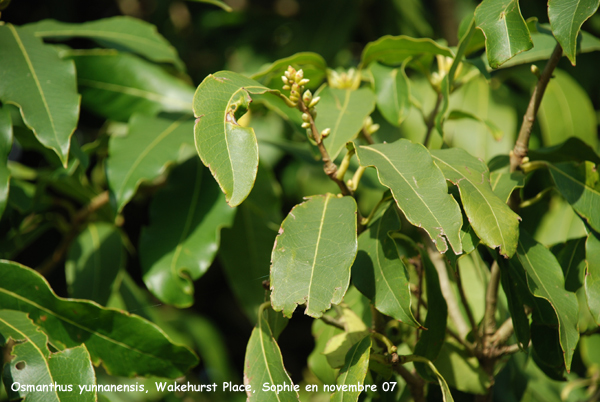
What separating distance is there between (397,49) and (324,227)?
46cm

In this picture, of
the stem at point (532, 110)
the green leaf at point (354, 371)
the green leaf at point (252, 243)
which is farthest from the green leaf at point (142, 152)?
the stem at point (532, 110)

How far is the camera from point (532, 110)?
0.64m

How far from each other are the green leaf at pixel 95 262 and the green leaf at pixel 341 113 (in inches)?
21.8

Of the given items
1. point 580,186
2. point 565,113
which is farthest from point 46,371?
point 565,113

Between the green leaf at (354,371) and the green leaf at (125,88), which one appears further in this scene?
the green leaf at (125,88)

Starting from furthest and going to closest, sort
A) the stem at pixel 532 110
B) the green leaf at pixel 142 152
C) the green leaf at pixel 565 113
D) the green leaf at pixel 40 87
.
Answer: the green leaf at pixel 565 113
the green leaf at pixel 142 152
the green leaf at pixel 40 87
the stem at pixel 532 110

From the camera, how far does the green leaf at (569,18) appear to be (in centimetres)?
54

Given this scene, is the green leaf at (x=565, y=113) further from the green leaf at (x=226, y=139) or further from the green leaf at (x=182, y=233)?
the green leaf at (x=226, y=139)

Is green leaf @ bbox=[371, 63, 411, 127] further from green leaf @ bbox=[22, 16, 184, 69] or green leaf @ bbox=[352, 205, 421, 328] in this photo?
green leaf @ bbox=[22, 16, 184, 69]

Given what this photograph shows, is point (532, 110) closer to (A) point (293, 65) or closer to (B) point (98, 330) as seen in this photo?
(A) point (293, 65)

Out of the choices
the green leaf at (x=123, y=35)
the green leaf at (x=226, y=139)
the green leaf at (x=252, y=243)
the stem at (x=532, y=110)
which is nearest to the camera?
the green leaf at (x=226, y=139)

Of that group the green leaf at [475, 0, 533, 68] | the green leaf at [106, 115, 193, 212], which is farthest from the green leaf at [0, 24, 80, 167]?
the green leaf at [475, 0, 533, 68]

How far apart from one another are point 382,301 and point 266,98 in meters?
0.46

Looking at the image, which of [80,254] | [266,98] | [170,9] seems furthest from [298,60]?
[170,9]
